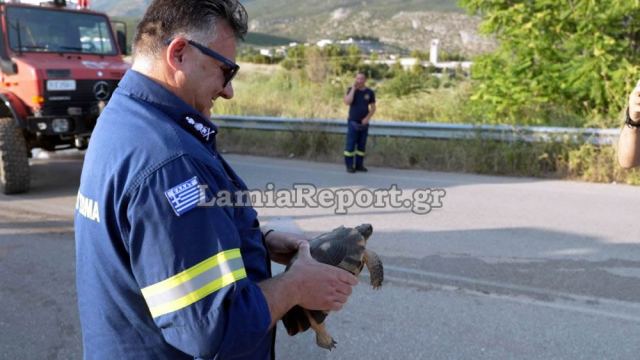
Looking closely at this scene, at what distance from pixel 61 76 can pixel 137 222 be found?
7.47 m

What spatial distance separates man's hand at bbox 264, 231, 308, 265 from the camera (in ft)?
6.46

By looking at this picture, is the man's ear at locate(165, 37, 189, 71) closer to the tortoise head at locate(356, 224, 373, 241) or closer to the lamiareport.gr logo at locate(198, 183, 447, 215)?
the tortoise head at locate(356, 224, 373, 241)

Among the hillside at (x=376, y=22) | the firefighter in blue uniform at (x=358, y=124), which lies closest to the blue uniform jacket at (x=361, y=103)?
the firefighter in blue uniform at (x=358, y=124)

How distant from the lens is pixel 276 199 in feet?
25.6

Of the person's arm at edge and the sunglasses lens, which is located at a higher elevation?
the sunglasses lens

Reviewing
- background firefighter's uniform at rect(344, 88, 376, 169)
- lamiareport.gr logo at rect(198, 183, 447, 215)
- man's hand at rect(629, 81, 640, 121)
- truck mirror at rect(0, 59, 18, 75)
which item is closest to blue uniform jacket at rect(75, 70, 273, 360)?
man's hand at rect(629, 81, 640, 121)

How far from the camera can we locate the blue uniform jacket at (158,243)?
1.31m

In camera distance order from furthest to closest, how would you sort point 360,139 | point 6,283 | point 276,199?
point 360,139 → point 276,199 → point 6,283

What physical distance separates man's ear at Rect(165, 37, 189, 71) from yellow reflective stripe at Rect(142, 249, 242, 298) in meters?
0.52

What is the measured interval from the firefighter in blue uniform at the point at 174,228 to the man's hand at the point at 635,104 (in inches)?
75.2

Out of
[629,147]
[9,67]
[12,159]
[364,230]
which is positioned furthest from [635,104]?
[9,67]

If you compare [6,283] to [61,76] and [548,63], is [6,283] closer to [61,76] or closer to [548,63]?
[61,76]

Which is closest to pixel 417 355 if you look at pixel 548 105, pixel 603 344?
pixel 603 344

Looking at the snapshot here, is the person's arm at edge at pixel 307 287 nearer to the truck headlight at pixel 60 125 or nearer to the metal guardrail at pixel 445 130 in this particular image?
the truck headlight at pixel 60 125
